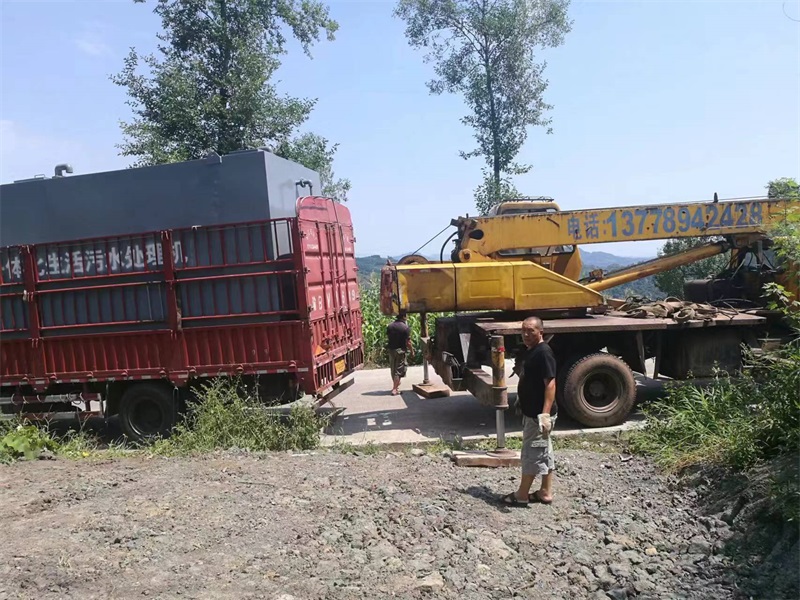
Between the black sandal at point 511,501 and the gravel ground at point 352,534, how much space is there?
91mm

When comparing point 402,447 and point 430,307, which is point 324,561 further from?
point 430,307

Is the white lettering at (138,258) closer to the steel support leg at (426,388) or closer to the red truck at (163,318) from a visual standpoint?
the red truck at (163,318)

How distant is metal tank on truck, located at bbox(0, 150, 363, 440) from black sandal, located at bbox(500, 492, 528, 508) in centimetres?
334

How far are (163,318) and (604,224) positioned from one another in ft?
20.2

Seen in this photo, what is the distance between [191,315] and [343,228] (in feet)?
9.29

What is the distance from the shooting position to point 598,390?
26.9 feet

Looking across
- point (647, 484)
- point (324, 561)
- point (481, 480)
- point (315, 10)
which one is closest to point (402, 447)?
point (481, 480)

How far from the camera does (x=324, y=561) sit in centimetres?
415

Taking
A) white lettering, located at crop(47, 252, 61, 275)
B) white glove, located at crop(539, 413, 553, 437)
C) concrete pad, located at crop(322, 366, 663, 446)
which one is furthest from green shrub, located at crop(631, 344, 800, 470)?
white lettering, located at crop(47, 252, 61, 275)

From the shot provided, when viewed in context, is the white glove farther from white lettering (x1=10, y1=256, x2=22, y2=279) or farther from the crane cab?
white lettering (x1=10, y1=256, x2=22, y2=279)

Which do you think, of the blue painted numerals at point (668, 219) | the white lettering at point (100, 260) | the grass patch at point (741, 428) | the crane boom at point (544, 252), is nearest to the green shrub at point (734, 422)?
the grass patch at point (741, 428)

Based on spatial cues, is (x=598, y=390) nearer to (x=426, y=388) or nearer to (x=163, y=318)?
(x=426, y=388)

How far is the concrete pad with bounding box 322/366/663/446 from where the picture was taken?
7895 mm

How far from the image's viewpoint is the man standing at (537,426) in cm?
518
